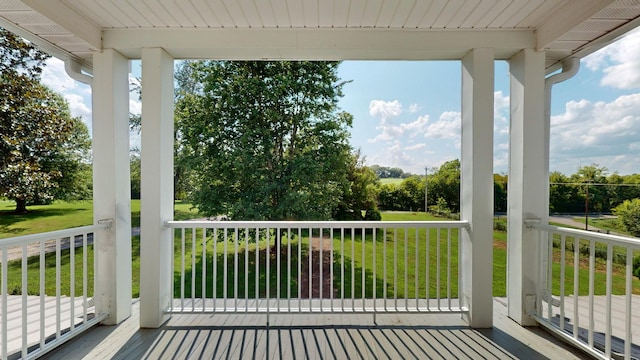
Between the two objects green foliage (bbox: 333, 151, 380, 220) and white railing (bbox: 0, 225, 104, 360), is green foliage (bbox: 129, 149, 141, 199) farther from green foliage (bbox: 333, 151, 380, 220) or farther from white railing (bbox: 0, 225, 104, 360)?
green foliage (bbox: 333, 151, 380, 220)

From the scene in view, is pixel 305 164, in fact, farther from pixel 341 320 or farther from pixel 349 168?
pixel 341 320

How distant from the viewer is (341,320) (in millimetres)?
2580

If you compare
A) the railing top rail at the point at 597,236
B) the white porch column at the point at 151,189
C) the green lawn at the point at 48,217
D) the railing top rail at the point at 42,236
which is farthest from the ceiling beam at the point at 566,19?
the green lawn at the point at 48,217

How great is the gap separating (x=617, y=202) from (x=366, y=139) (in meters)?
2.72

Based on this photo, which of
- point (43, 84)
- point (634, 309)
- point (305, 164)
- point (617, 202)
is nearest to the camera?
point (634, 309)

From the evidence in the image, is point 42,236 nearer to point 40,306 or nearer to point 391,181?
point 40,306

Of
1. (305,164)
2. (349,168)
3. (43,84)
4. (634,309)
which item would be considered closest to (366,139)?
(349,168)

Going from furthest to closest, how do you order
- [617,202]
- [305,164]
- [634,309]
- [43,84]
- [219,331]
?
[305,164], [43,84], [617,202], [634,309], [219,331]

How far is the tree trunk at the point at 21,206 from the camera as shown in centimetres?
349

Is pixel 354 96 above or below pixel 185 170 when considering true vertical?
above

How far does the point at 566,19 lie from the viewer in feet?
6.98

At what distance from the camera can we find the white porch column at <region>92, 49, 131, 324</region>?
2.49m

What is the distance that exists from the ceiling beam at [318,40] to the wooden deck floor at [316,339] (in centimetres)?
238

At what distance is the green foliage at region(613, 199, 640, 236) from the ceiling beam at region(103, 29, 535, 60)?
1886 mm
